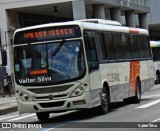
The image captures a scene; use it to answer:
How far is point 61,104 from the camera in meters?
16.1

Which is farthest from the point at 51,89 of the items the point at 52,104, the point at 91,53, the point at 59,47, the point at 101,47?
the point at 101,47

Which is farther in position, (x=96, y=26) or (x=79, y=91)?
(x=96, y=26)

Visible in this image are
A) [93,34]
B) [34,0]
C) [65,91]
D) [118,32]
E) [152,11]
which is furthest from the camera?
[152,11]

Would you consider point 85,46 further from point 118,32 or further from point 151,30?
point 151,30

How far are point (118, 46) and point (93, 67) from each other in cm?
339

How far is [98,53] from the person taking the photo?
17547 millimetres

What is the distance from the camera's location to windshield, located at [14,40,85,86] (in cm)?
1611

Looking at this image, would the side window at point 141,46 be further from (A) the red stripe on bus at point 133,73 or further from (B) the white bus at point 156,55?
(B) the white bus at point 156,55

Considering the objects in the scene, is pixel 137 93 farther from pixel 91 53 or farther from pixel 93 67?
pixel 91 53

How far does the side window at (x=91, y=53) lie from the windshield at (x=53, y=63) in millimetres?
363

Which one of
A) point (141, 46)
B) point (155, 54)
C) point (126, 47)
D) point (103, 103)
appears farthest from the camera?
point (155, 54)

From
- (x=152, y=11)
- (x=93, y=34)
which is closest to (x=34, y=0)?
(x=93, y=34)

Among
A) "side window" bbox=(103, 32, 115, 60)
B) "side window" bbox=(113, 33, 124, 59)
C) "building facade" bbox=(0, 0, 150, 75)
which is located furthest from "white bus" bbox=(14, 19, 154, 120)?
"building facade" bbox=(0, 0, 150, 75)

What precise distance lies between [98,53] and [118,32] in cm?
294
